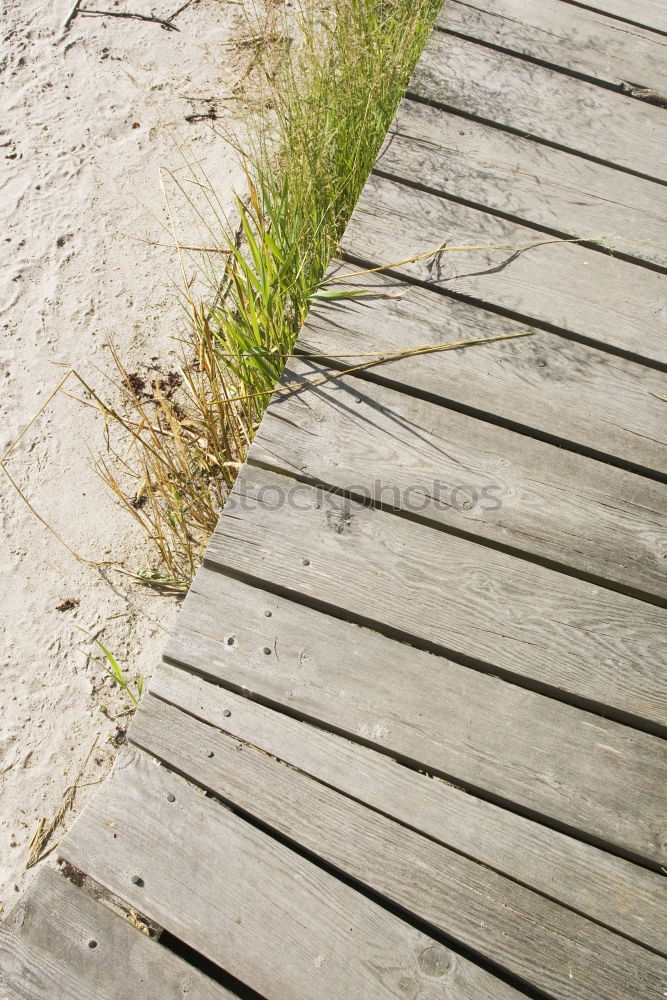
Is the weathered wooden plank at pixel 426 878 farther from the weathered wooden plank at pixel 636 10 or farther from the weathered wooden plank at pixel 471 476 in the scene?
the weathered wooden plank at pixel 636 10

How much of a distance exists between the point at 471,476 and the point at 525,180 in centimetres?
93

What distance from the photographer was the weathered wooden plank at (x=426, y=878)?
48.6 inches

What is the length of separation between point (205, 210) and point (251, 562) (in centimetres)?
172

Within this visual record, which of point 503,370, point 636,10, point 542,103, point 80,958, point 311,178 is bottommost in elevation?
point 80,958

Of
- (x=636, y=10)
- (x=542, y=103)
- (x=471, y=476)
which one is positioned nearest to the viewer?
(x=471, y=476)

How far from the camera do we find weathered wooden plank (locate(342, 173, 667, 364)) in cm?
182

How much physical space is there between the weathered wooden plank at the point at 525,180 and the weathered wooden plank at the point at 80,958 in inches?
70.4

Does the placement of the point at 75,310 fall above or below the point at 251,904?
above

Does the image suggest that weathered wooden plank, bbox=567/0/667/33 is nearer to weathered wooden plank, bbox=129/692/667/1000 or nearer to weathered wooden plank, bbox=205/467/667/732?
weathered wooden plank, bbox=205/467/667/732

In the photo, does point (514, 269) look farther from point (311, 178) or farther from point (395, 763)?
point (395, 763)

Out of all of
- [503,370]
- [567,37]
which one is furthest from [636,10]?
[503,370]

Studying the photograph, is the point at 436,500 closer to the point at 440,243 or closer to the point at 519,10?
the point at 440,243

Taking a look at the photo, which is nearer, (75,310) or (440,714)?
(440,714)

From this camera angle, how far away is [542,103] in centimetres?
219
